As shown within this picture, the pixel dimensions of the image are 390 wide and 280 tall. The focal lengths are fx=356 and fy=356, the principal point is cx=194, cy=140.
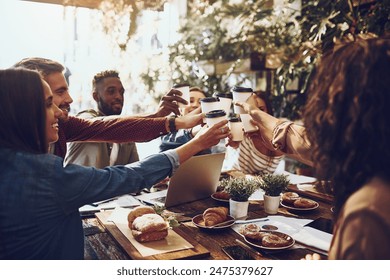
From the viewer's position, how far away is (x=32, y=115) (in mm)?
1063

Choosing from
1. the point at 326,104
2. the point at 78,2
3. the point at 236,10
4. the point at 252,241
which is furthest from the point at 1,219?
the point at 236,10

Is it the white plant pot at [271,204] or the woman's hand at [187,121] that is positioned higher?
the woman's hand at [187,121]

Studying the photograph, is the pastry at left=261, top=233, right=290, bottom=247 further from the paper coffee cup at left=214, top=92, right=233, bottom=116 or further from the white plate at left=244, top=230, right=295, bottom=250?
the paper coffee cup at left=214, top=92, right=233, bottom=116

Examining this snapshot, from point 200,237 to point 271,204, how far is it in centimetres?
44

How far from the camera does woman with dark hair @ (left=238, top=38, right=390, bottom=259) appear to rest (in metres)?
0.78

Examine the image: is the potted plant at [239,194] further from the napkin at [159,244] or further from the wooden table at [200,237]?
the napkin at [159,244]

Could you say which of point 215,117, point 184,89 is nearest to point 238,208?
point 215,117

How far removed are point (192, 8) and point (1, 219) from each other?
425 cm

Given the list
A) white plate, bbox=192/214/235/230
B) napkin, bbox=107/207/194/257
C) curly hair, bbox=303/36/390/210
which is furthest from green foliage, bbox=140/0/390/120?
napkin, bbox=107/207/194/257

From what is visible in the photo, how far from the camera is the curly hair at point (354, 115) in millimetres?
842

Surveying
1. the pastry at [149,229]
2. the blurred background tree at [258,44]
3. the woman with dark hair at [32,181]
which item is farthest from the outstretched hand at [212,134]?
the blurred background tree at [258,44]

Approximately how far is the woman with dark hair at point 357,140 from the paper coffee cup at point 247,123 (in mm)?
782

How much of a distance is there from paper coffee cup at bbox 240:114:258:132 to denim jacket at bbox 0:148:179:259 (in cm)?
80
